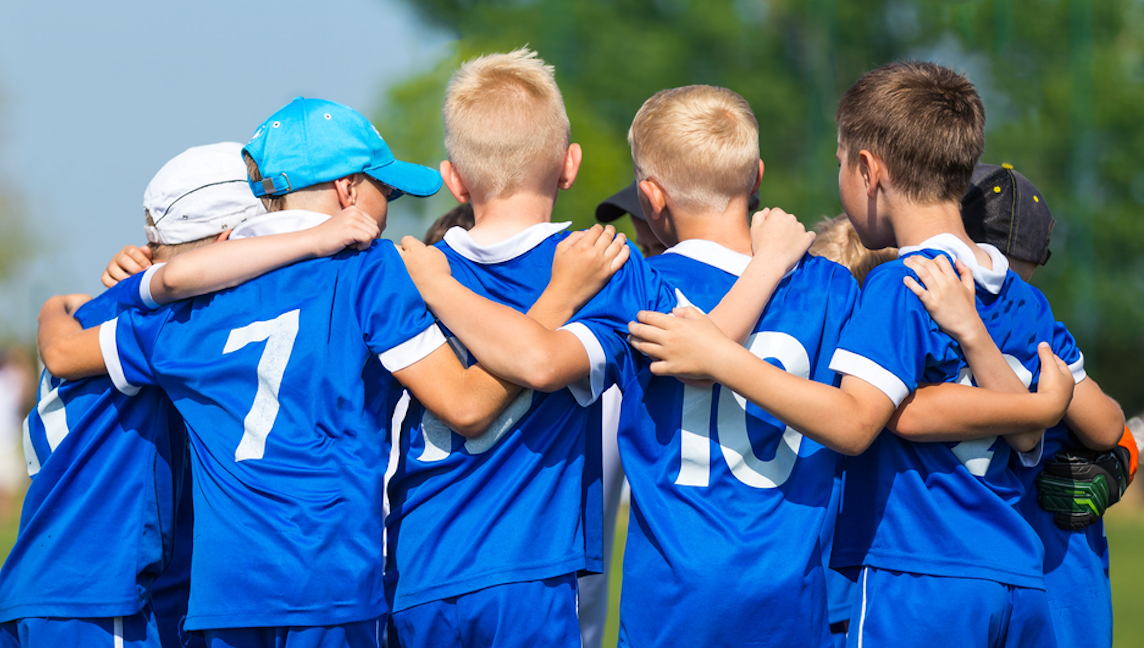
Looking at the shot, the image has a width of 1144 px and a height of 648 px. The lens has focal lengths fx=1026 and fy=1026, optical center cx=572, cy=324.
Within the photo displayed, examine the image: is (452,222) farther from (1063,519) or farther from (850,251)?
(1063,519)

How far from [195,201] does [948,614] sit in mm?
2092

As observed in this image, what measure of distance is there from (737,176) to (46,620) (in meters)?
1.97

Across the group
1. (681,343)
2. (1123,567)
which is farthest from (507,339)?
(1123,567)

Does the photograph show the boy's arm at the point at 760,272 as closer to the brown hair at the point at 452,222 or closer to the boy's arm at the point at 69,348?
the brown hair at the point at 452,222

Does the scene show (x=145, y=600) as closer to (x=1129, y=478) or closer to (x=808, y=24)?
(x=1129, y=478)

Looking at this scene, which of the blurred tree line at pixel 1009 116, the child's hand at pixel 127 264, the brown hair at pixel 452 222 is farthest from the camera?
the blurred tree line at pixel 1009 116

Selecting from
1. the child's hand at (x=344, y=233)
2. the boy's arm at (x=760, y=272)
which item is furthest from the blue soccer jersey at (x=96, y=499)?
the boy's arm at (x=760, y=272)

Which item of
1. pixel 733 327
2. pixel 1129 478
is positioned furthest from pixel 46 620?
pixel 1129 478

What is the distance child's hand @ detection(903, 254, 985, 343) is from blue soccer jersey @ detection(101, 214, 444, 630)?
1.11 meters

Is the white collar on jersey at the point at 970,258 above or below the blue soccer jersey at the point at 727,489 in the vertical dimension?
above

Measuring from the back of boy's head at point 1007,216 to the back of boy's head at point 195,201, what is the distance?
194 centimetres

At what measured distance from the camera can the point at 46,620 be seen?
2449 millimetres

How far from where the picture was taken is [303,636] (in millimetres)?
2193

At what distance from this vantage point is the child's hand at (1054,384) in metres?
2.37
